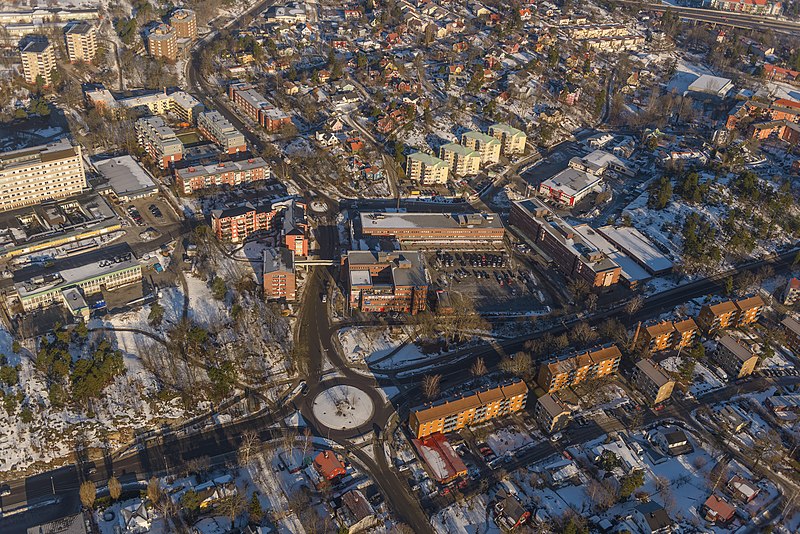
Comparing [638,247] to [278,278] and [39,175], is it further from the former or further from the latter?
[39,175]

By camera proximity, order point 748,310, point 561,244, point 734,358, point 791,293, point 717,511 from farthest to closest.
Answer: point 561,244 → point 791,293 → point 748,310 → point 734,358 → point 717,511

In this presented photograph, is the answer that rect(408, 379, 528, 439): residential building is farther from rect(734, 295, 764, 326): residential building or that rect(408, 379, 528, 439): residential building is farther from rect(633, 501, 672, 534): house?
rect(734, 295, 764, 326): residential building

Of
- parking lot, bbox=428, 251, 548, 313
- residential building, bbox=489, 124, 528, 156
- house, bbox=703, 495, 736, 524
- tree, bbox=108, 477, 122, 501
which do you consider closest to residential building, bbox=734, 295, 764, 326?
parking lot, bbox=428, 251, 548, 313

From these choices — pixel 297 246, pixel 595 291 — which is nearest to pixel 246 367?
pixel 297 246

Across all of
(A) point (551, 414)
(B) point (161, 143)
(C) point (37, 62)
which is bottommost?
(A) point (551, 414)

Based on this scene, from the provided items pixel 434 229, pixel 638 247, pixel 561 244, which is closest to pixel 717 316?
pixel 638 247

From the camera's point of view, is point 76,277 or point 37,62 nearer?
point 76,277

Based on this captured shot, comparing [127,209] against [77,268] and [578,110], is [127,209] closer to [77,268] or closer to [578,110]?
[77,268]
